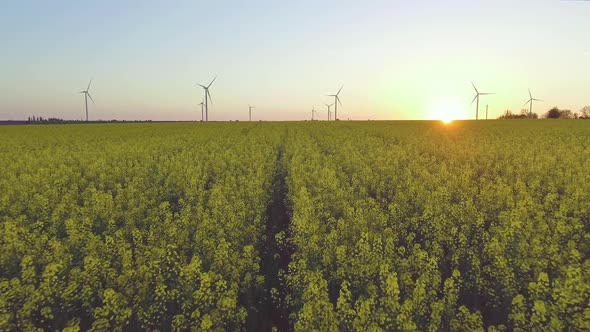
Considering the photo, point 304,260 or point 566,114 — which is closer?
point 304,260

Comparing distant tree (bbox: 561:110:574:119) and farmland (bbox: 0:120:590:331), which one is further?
distant tree (bbox: 561:110:574:119)

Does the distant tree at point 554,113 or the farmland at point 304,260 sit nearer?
Answer: the farmland at point 304,260

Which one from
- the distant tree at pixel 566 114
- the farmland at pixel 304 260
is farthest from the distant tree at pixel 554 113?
the farmland at pixel 304 260

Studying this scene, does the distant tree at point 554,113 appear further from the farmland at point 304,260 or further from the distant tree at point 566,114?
the farmland at point 304,260

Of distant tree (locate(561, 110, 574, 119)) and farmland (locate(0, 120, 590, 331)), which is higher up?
distant tree (locate(561, 110, 574, 119))

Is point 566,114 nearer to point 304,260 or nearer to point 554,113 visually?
point 554,113

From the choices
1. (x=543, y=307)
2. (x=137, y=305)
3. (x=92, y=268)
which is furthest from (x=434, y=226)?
(x=92, y=268)

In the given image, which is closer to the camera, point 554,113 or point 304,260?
point 304,260

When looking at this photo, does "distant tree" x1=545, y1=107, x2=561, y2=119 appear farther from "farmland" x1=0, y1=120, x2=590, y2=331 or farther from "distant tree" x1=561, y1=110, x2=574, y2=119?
"farmland" x1=0, y1=120, x2=590, y2=331

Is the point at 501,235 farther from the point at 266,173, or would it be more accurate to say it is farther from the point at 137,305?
the point at 266,173

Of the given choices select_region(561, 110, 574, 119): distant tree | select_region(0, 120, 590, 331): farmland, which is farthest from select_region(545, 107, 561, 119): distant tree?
select_region(0, 120, 590, 331): farmland

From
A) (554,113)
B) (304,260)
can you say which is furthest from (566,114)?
(304,260)
